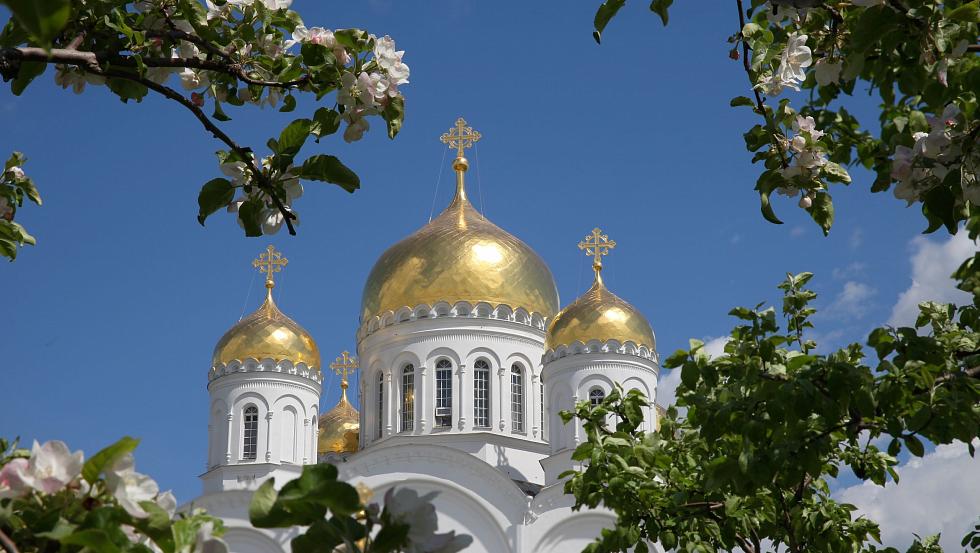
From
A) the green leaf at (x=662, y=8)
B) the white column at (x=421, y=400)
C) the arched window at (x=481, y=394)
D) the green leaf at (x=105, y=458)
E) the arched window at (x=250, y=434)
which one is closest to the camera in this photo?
the green leaf at (x=105, y=458)

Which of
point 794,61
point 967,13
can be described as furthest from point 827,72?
point 967,13

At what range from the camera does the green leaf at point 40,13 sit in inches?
70.1

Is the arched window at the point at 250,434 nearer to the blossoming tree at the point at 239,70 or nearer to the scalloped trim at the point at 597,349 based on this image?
the scalloped trim at the point at 597,349

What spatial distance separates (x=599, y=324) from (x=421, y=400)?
416 cm

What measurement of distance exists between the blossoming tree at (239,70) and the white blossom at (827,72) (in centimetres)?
154

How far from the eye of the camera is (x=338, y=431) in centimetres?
3234

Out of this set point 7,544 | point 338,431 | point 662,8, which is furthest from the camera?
point 338,431

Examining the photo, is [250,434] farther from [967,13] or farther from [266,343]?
[967,13]

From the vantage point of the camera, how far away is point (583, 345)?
26453mm

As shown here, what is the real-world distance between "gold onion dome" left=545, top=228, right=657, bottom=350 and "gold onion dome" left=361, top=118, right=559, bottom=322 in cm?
106

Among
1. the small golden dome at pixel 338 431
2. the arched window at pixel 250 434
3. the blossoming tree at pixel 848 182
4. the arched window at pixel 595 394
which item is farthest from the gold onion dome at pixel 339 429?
the blossoming tree at pixel 848 182

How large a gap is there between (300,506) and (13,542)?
556 mm

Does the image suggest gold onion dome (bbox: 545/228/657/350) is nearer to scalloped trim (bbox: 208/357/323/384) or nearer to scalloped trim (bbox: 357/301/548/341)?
scalloped trim (bbox: 357/301/548/341)

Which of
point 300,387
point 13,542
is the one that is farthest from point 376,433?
point 13,542
